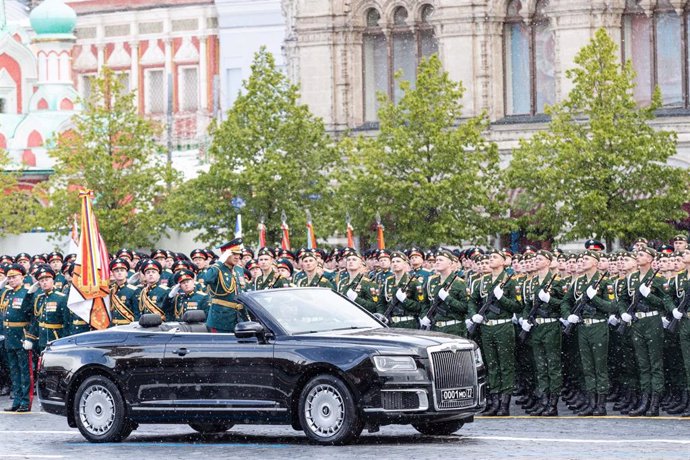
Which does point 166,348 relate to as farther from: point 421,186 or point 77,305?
point 421,186

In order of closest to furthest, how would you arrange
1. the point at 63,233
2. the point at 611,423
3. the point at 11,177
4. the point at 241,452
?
1. the point at 241,452
2. the point at 611,423
3. the point at 63,233
4. the point at 11,177

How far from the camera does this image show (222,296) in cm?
2277

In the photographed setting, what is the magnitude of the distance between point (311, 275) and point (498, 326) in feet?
11.6

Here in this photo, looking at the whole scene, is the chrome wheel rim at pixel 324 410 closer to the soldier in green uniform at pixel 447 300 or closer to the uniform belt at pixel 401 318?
the soldier in green uniform at pixel 447 300

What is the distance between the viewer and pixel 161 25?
89.1 meters

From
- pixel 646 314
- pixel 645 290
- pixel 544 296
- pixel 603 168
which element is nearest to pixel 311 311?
pixel 544 296

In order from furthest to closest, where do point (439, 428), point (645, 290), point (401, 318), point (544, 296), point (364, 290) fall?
point (364, 290), point (401, 318), point (544, 296), point (645, 290), point (439, 428)

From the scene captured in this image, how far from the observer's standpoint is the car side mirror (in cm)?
1894

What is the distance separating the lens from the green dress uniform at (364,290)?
2473 cm

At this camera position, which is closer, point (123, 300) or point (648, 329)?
point (648, 329)

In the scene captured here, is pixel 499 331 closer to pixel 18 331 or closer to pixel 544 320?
pixel 544 320

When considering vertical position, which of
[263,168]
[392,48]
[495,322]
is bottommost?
[495,322]

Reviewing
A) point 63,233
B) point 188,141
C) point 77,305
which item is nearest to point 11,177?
point 63,233

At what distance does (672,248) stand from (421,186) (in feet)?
60.8
